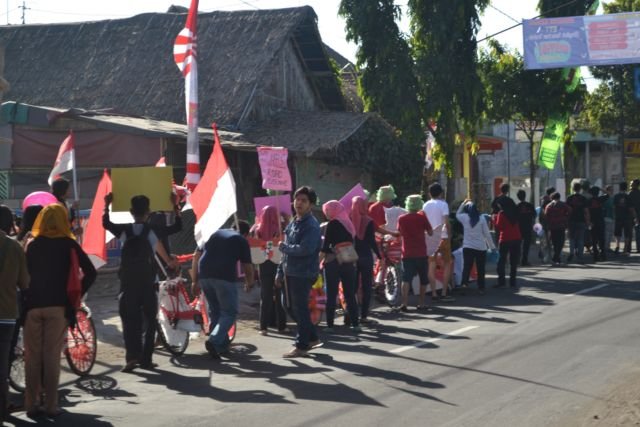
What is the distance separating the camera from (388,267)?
18156 millimetres

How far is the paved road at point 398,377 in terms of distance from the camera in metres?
9.25

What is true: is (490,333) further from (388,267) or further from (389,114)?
(389,114)

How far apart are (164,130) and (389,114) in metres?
9.76

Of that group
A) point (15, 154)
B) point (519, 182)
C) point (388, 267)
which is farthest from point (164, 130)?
point (519, 182)

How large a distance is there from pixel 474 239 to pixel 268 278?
208 inches

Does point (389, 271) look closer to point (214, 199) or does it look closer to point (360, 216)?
point (360, 216)

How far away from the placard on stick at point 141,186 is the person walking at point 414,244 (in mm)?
4930

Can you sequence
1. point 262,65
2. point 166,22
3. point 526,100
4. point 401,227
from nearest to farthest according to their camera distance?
point 401,227, point 262,65, point 166,22, point 526,100

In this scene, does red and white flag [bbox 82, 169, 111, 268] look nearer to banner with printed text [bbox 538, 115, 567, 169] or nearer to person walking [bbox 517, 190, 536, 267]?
person walking [bbox 517, 190, 536, 267]

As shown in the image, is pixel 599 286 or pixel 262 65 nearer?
pixel 599 286

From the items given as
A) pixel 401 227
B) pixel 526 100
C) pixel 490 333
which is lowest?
pixel 490 333

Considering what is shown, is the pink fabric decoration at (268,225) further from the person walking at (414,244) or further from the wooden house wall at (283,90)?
the wooden house wall at (283,90)

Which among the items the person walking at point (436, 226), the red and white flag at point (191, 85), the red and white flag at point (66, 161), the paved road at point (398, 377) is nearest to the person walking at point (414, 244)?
the paved road at point (398, 377)

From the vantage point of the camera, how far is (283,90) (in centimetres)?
3116
